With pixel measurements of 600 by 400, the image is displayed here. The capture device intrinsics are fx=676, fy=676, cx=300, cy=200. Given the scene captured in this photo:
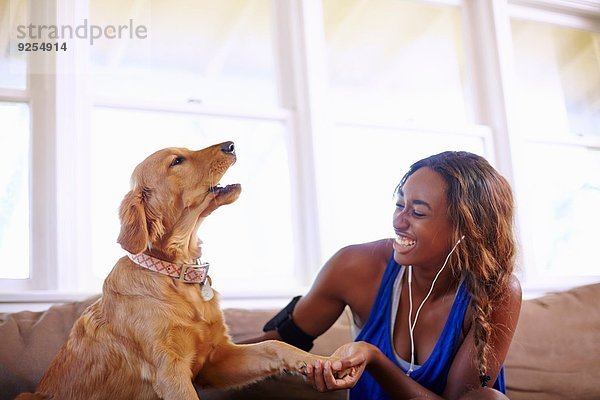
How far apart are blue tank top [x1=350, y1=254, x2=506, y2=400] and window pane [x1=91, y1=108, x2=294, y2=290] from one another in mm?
858

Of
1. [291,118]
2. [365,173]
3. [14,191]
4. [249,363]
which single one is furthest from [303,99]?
[249,363]

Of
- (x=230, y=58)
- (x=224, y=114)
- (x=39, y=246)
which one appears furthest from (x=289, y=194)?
(x=39, y=246)

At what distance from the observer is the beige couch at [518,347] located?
187 centimetres

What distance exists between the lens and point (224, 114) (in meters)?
2.84

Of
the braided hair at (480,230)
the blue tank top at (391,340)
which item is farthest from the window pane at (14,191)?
the braided hair at (480,230)

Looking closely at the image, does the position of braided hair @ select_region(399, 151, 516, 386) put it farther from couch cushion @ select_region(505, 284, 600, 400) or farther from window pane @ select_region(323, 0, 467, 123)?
window pane @ select_region(323, 0, 467, 123)

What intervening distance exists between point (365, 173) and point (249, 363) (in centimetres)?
165

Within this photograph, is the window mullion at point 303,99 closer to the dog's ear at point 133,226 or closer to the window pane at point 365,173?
the window pane at point 365,173

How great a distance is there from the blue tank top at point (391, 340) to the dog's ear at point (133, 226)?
73 cm

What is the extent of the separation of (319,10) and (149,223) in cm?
177

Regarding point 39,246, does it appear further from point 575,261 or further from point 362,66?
point 575,261

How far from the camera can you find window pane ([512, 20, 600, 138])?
362 cm

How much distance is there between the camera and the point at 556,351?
7.91 feet

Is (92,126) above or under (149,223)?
above
